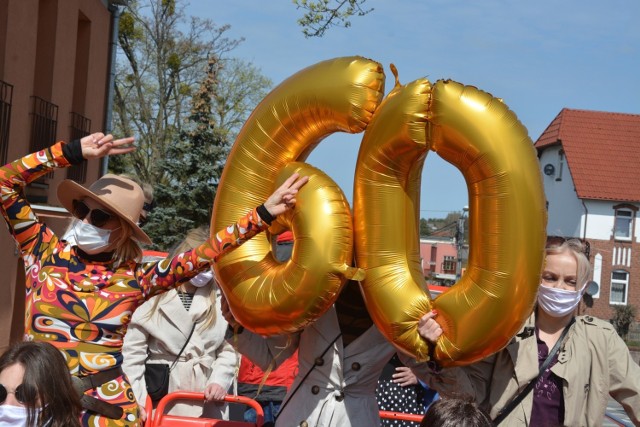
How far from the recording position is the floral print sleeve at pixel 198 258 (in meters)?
3.74

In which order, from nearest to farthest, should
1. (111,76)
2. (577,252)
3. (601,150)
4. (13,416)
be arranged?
(13,416) < (577,252) < (111,76) < (601,150)

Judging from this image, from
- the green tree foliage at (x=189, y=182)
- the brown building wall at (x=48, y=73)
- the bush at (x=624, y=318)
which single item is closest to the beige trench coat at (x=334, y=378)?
the brown building wall at (x=48, y=73)

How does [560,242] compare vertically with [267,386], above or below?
above

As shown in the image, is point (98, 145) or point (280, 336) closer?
point (98, 145)

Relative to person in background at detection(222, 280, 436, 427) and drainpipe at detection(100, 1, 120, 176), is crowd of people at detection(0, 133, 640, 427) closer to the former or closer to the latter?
person in background at detection(222, 280, 436, 427)

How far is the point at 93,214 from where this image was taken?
3.90 meters

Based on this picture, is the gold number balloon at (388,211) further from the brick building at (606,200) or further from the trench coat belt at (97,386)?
the brick building at (606,200)

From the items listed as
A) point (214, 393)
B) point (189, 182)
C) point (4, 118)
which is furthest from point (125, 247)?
point (189, 182)

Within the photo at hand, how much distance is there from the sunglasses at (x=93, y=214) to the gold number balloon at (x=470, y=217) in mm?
1080

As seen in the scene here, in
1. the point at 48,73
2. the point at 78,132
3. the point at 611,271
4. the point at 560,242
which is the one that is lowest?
the point at 611,271

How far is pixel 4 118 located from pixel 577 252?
9756 mm

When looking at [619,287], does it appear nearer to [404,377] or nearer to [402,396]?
[402,396]

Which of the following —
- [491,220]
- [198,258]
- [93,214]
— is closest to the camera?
[491,220]

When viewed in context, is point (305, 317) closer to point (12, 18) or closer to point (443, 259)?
point (12, 18)
